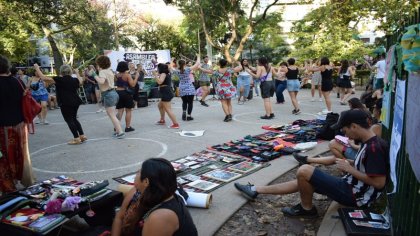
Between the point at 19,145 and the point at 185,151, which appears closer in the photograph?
the point at 19,145

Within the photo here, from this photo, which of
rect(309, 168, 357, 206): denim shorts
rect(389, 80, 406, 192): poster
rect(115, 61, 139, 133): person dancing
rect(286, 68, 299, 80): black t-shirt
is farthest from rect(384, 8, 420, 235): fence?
rect(286, 68, 299, 80): black t-shirt

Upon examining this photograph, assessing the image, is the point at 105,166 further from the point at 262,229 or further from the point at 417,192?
the point at 417,192

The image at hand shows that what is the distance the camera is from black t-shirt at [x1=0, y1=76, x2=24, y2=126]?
4.45 metres

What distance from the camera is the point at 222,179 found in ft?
15.9

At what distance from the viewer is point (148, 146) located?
6992 mm

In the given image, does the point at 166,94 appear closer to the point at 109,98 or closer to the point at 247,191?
the point at 109,98

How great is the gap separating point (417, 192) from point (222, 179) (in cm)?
284

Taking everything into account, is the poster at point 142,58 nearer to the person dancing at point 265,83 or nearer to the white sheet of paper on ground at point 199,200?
the person dancing at point 265,83

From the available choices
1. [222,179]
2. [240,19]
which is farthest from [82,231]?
[240,19]

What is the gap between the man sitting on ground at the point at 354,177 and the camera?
314 centimetres

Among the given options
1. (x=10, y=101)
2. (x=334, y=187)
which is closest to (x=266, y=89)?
(x=334, y=187)

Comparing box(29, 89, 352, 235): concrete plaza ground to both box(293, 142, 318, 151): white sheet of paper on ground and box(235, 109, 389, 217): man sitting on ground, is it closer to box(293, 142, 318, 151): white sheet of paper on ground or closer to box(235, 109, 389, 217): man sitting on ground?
box(293, 142, 318, 151): white sheet of paper on ground

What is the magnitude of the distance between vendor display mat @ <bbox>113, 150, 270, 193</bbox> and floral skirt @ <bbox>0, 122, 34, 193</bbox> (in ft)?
4.10

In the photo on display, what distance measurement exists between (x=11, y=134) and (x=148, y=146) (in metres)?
2.87
